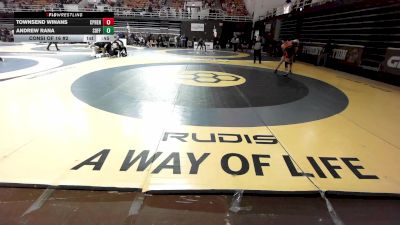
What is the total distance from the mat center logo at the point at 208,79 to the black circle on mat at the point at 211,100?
377 mm

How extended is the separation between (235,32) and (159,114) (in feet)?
92.0

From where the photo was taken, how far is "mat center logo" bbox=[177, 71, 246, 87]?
331 inches

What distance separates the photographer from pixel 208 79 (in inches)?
364

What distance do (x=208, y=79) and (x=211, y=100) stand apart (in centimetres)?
293

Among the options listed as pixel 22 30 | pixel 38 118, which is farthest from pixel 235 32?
pixel 38 118

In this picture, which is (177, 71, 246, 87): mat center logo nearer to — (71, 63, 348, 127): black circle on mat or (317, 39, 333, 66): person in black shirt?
(71, 63, 348, 127): black circle on mat

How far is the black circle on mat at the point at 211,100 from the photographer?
17.1 feet

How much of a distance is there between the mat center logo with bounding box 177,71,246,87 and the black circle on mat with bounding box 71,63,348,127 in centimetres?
38

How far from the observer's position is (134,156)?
3.47 m

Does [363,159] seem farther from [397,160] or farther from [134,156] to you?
[134,156]

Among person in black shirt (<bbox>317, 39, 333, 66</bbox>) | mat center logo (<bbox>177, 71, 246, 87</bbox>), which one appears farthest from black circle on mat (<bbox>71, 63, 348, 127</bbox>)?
person in black shirt (<bbox>317, 39, 333, 66</bbox>)
